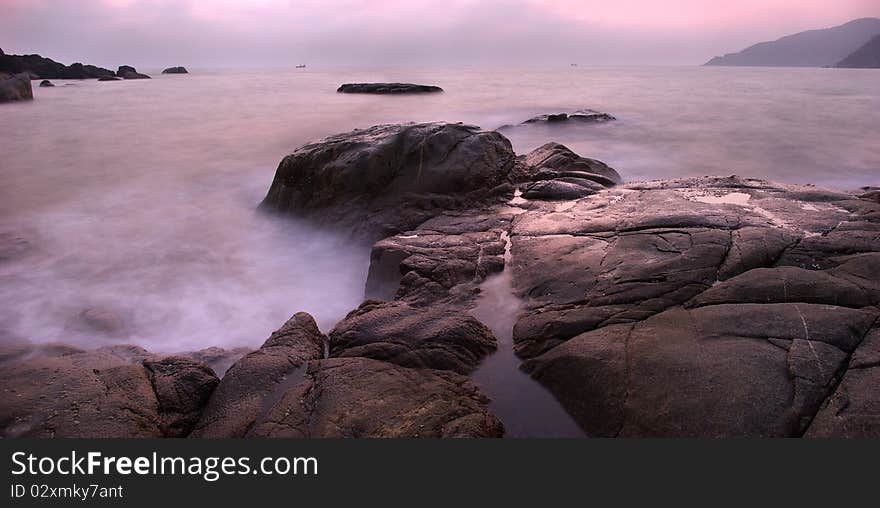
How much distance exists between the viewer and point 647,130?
1689 cm

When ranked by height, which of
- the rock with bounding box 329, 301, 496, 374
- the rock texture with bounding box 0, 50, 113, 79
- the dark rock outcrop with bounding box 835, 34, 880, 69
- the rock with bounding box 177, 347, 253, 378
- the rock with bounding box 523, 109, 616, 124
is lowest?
the rock with bounding box 177, 347, 253, 378

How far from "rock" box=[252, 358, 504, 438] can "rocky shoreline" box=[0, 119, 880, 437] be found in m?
0.01

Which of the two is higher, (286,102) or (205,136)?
(286,102)

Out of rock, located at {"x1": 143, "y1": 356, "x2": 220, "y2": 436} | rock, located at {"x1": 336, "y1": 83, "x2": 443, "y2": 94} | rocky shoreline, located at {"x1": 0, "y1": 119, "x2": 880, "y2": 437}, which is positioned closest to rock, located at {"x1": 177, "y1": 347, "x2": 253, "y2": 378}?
rocky shoreline, located at {"x1": 0, "y1": 119, "x2": 880, "y2": 437}

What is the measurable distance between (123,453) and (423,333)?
221 cm

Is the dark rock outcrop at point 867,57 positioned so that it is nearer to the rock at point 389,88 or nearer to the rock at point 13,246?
the rock at point 389,88

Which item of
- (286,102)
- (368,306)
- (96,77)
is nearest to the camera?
(368,306)

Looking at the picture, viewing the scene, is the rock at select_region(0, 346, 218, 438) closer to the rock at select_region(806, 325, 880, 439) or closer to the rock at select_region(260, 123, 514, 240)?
the rock at select_region(260, 123, 514, 240)

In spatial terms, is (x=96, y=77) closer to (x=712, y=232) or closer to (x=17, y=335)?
(x=17, y=335)

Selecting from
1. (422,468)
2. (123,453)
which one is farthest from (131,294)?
(422,468)

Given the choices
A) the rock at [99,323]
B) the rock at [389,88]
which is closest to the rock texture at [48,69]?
the rock at [389,88]

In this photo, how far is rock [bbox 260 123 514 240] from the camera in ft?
25.2

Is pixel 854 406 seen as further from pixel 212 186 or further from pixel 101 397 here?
pixel 212 186

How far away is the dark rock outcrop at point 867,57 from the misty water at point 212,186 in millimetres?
115629
